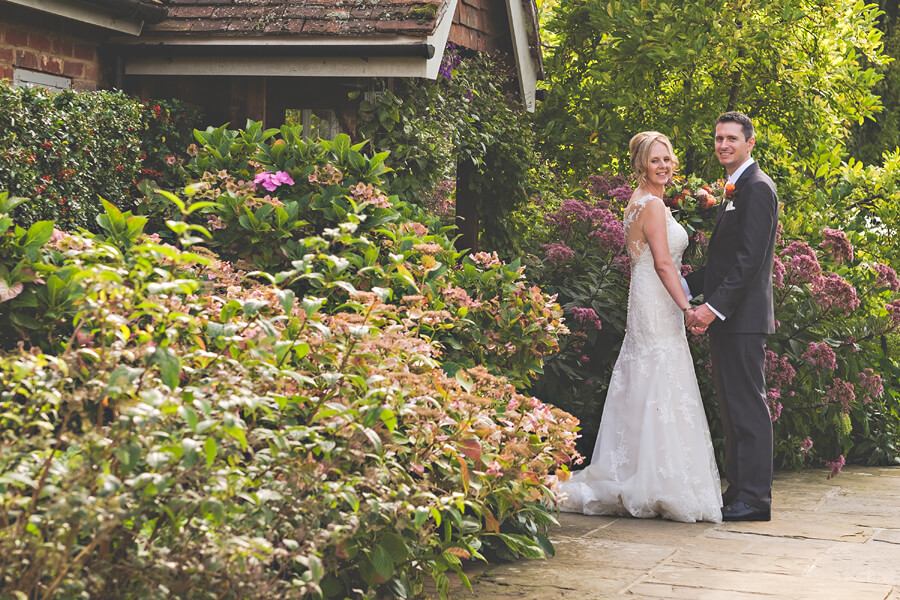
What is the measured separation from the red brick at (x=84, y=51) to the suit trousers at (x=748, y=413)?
504 cm

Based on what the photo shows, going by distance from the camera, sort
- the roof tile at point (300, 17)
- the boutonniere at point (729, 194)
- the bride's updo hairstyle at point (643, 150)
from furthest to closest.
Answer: the roof tile at point (300, 17) → the bride's updo hairstyle at point (643, 150) → the boutonniere at point (729, 194)

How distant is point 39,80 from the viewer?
7121 millimetres

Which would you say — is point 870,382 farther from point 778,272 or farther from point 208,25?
point 208,25

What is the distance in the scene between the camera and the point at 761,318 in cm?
586

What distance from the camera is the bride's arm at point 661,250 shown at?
6.07 m

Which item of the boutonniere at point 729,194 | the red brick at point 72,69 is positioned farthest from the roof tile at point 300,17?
the boutonniere at point 729,194

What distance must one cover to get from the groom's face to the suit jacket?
106 millimetres

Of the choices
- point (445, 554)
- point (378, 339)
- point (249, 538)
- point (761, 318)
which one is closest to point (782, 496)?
point (761, 318)

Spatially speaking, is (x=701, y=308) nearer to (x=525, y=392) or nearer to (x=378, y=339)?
(x=525, y=392)

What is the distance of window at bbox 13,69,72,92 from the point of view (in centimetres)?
686

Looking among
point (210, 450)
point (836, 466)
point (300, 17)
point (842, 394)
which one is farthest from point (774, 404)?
point (210, 450)

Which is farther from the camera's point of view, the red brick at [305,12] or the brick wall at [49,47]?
the red brick at [305,12]

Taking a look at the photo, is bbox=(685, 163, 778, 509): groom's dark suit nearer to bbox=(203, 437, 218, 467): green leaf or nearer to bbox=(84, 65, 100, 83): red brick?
bbox=(203, 437, 218, 467): green leaf

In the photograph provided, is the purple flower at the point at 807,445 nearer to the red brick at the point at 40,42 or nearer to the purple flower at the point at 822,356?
the purple flower at the point at 822,356
